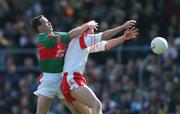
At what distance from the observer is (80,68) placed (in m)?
16.8

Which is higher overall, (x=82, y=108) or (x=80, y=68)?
(x=80, y=68)

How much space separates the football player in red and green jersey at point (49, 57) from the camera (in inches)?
662

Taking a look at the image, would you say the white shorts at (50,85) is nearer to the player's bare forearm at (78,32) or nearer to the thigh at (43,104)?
the thigh at (43,104)

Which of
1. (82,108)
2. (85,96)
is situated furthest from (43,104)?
(85,96)

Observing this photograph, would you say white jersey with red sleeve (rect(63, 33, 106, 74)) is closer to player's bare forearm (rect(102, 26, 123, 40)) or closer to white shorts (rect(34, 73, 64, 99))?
player's bare forearm (rect(102, 26, 123, 40))

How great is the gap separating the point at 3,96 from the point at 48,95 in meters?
9.09

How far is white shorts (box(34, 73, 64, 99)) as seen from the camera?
1709 cm

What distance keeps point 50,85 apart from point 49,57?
55 centimetres

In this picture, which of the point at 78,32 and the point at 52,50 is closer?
the point at 78,32

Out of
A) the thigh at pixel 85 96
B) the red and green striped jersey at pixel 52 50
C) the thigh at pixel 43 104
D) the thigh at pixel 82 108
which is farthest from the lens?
the thigh at pixel 43 104

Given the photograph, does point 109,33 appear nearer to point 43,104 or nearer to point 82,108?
point 82,108

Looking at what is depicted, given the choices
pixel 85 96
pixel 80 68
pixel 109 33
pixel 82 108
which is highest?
pixel 109 33

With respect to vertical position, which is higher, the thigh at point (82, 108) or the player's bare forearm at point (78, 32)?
the player's bare forearm at point (78, 32)

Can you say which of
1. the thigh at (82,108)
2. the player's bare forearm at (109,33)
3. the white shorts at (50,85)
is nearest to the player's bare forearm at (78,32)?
Result: the player's bare forearm at (109,33)
